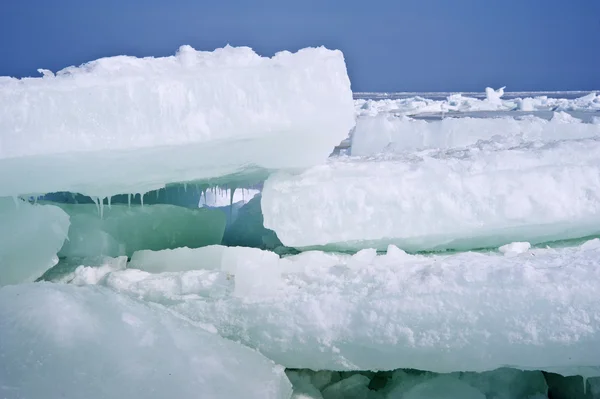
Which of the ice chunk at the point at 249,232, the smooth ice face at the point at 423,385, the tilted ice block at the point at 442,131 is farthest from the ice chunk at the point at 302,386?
the tilted ice block at the point at 442,131

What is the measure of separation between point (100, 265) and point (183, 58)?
0.80m

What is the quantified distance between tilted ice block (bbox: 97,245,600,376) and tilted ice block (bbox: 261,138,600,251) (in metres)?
0.32

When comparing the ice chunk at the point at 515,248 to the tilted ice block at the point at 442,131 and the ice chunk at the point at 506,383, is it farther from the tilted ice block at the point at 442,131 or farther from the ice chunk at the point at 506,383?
the tilted ice block at the point at 442,131

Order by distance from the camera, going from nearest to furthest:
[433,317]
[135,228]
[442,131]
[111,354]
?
[111,354]
[433,317]
[135,228]
[442,131]

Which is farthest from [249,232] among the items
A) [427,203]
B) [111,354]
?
[111,354]

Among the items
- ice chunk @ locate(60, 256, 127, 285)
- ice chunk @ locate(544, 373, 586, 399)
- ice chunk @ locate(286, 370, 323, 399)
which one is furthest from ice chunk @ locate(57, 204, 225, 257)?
ice chunk @ locate(544, 373, 586, 399)

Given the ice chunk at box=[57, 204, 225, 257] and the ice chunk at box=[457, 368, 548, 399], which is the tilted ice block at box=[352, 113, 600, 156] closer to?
the ice chunk at box=[57, 204, 225, 257]

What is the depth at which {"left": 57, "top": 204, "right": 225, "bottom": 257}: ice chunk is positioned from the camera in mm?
2320

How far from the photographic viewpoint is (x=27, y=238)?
6.64 feet

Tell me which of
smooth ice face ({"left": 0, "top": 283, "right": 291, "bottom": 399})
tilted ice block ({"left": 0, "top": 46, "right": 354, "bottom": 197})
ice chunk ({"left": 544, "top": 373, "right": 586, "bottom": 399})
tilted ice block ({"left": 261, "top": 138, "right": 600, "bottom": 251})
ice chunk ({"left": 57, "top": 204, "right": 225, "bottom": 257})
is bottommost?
ice chunk ({"left": 544, "top": 373, "right": 586, "bottom": 399})

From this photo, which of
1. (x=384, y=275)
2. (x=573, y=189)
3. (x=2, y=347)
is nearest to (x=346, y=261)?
(x=384, y=275)

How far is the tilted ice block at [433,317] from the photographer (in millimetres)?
1489

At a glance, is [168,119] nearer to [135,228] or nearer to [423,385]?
[135,228]

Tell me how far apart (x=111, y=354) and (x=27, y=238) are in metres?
0.82
